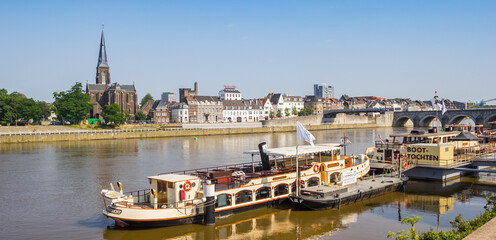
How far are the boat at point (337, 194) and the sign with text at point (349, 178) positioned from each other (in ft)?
0.93

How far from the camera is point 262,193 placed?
26.5m

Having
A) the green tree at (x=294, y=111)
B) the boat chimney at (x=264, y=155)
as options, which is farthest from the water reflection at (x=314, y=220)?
the green tree at (x=294, y=111)

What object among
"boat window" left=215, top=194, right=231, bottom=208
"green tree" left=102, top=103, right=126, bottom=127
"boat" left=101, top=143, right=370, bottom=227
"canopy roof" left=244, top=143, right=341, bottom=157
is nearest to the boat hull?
"boat" left=101, top=143, right=370, bottom=227

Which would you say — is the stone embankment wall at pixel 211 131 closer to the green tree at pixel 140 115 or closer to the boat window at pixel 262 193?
the green tree at pixel 140 115

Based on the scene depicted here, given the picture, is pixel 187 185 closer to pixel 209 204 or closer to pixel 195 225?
pixel 209 204

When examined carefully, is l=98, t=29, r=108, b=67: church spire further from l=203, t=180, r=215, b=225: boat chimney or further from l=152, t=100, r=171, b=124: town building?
l=203, t=180, r=215, b=225: boat chimney

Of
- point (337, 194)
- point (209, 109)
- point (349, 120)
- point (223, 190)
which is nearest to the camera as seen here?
point (223, 190)

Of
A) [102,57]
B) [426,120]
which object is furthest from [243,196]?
[102,57]

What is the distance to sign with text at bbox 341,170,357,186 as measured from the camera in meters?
29.6

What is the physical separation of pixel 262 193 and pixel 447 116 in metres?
111

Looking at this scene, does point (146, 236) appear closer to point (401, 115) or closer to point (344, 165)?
point (344, 165)

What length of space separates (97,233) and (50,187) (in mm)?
14658

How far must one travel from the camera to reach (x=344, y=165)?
103ft

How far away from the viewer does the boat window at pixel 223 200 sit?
79.5 feet
